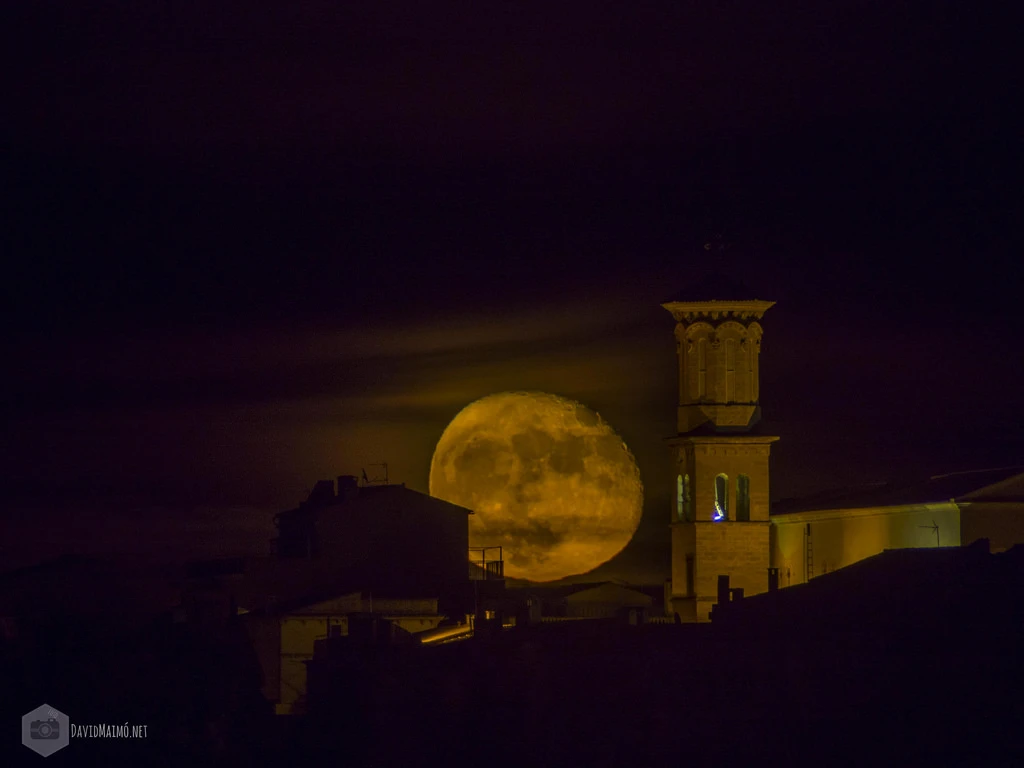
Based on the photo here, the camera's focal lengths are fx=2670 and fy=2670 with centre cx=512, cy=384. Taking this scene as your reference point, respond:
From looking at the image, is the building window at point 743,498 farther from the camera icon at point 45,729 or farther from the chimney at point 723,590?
the camera icon at point 45,729

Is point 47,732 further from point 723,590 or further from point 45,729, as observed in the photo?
point 723,590

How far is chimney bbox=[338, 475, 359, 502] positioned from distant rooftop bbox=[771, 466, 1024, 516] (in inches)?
380

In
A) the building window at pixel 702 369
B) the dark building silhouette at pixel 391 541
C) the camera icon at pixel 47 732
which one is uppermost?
the building window at pixel 702 369

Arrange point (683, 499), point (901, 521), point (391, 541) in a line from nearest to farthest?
1. point (901, 521)
2. point (683, 499)
3. point (391, 541)

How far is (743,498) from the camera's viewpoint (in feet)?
184

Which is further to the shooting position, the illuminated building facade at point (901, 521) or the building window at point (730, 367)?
the building window at point (730, 367)

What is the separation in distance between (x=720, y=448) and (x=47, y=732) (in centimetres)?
1760

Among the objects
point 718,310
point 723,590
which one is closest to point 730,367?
point 718,310

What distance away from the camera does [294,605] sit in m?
54.3

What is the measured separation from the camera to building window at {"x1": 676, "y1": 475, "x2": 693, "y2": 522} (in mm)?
56250

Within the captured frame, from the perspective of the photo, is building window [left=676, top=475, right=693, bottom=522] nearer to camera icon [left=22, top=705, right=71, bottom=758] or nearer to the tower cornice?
the tower cornice

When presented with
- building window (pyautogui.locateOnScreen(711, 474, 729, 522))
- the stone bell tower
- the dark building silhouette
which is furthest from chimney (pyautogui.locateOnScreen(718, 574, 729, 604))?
the dark building silhouette

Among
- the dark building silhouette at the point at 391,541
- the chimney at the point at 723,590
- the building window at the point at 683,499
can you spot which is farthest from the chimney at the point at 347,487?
the chimney at the point at 723,590

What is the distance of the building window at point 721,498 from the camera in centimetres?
5600
